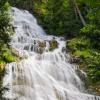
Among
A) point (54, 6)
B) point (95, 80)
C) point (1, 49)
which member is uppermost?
point (54, 6)

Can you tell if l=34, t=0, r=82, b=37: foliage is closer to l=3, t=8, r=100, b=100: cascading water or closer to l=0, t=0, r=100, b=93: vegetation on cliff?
l=0, t=0, r=100, b=93: vegetation on cliff

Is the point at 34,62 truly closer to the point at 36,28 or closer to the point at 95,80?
the point at 95,80

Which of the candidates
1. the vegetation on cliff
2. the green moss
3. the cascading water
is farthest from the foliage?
the cascading water

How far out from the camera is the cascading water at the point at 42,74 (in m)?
17.2

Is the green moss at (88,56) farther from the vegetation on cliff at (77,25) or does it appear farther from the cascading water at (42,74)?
the cascading water at (42,74)

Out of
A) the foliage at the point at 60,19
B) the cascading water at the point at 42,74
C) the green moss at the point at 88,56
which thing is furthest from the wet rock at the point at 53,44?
the foliage at the point at 60,19

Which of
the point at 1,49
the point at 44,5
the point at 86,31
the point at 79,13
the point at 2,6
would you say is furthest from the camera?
the point at 44,5

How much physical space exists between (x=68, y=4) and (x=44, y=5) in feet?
14.0

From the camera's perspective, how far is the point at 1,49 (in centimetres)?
2003

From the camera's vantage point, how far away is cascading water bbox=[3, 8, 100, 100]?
17156 mm

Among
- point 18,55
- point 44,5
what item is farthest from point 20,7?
point 18,55

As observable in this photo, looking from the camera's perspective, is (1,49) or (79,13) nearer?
(1,49)

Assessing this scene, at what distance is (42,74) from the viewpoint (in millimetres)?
19234

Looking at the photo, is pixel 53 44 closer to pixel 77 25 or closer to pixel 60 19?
pixel 77 25
